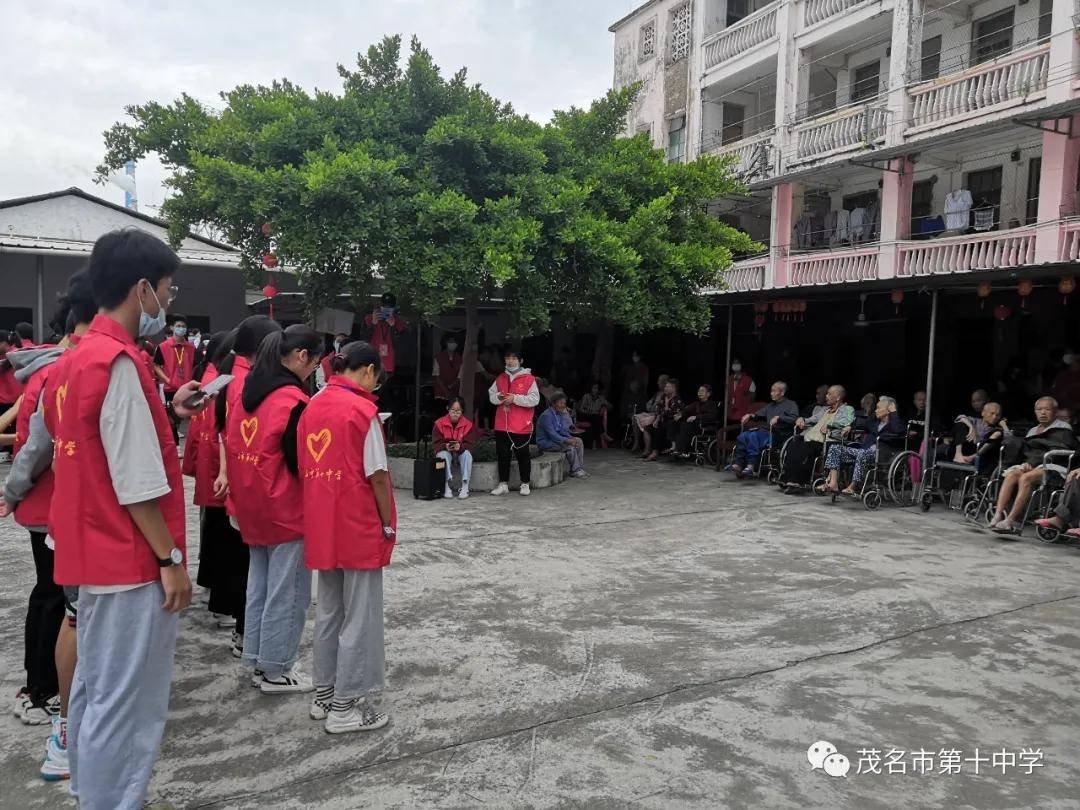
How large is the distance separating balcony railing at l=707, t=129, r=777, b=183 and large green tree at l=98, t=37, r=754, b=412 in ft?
25.4

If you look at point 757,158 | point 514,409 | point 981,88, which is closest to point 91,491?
point 514,409

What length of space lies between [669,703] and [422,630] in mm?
1577

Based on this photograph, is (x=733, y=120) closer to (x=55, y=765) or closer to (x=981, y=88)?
(x=981, y=88)

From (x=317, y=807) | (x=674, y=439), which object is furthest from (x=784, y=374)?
(x=317, y=807)

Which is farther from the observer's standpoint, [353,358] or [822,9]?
[822,9]

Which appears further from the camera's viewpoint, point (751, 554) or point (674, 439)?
point (674, 439)

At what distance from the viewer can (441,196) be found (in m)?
8.17

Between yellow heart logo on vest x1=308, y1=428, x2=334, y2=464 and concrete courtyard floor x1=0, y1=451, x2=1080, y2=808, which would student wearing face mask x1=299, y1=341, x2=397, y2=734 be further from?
concrete courtyard floor x1=0, y1=451, x2=1080, y2=808

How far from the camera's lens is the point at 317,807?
2834 mm

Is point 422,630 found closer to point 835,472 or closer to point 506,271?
point 506,271

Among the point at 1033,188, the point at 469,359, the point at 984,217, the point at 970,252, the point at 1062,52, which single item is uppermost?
the point at 1062,52

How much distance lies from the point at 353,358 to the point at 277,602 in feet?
3.84

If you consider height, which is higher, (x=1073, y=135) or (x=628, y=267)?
(x=1073, y=135)

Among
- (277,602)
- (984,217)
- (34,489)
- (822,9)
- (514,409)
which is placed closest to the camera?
(34,489)
